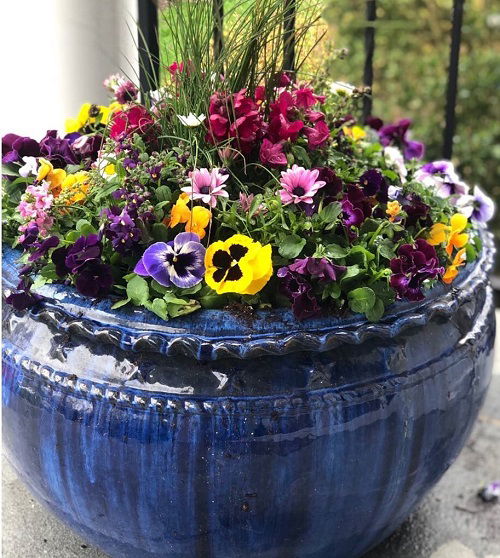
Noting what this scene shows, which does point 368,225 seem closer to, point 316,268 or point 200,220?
point 316,268

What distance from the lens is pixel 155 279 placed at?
1391mm

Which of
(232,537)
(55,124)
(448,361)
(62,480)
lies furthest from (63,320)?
(55,124)

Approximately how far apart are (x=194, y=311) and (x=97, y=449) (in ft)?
1.01

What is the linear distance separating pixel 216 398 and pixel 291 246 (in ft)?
1.07

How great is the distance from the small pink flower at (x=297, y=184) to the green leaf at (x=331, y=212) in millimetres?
40

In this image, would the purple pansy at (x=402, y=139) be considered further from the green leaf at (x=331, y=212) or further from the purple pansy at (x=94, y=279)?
the purple pansy at (x=94, y=279)

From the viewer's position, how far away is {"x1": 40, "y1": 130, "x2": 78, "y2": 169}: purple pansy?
1.76m

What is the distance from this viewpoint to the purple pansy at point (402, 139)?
7.37 ft

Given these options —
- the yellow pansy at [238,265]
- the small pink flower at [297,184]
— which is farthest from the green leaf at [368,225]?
the yellow pansy at [238,265]

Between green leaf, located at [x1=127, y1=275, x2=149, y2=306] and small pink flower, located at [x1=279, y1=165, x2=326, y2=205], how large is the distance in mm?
326

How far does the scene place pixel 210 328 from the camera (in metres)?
1.35

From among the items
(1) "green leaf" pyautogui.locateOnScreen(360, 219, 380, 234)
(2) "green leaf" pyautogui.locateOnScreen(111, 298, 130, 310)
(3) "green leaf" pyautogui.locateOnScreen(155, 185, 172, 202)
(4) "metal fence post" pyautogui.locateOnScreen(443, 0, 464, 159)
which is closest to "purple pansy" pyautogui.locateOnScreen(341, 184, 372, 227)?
(1) "green leaf" pyautogui.locateOnScreen(360, 219, 380, 234)

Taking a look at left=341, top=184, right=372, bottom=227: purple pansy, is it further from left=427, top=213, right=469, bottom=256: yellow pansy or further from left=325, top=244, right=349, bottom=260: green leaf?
left=427, top=213, right=469, bottom=256: yellow pansy

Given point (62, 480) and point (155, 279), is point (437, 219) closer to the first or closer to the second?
point (155, 279)
